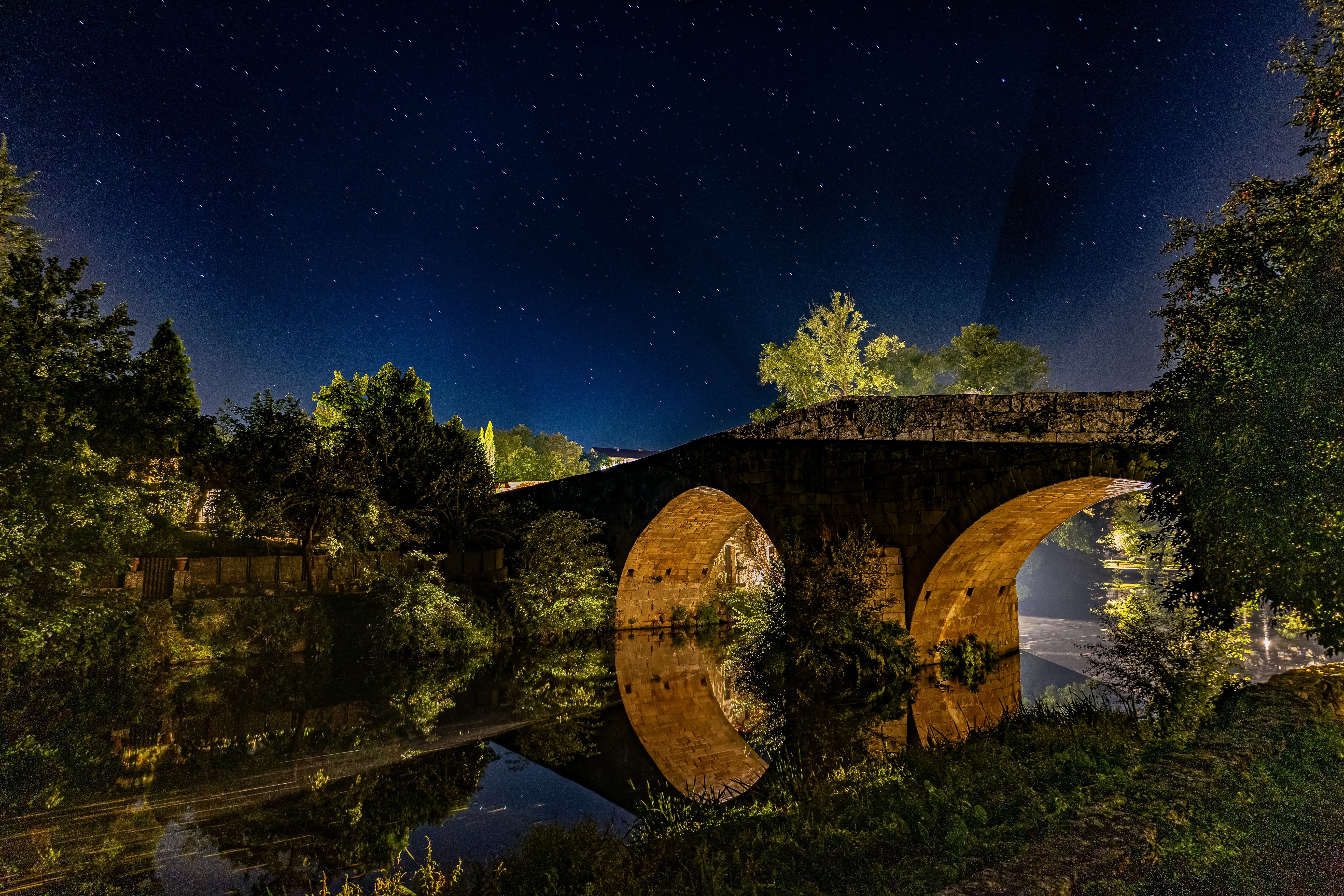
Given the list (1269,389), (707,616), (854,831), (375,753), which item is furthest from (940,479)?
(707,616)

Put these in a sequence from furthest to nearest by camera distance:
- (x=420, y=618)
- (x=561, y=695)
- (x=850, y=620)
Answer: (x=420, y=618)
(x=850, y=620)
(x=561, y=695)

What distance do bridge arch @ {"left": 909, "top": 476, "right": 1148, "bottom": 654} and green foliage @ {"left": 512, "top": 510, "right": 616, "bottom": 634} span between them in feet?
31.7

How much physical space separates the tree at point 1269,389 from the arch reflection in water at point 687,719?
5592mm

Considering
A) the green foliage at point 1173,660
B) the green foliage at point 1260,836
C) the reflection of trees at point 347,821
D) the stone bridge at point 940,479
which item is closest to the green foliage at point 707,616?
the stone bridge at point 940,479

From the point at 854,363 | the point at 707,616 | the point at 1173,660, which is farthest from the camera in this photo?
the point at 854,363

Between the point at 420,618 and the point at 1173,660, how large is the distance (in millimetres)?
14471

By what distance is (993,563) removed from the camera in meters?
13.3

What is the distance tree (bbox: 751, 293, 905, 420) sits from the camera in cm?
3238

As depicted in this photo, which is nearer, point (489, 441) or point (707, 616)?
point (707, 616)

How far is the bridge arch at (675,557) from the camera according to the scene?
19094 millimetres

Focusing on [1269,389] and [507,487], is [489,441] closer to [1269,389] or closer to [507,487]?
[507,487]

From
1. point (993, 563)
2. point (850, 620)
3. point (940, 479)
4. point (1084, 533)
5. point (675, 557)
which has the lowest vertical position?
point (850, 620)

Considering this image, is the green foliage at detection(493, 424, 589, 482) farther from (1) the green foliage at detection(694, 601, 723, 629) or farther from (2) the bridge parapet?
(2) the bridge parapet

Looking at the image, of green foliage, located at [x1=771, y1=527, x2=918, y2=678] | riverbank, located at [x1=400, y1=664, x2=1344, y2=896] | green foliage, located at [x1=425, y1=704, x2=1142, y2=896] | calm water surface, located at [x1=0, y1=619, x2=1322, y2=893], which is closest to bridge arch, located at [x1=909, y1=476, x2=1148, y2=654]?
green foliage, located at [x1=771, y1=527, x2=918, y2=678]
